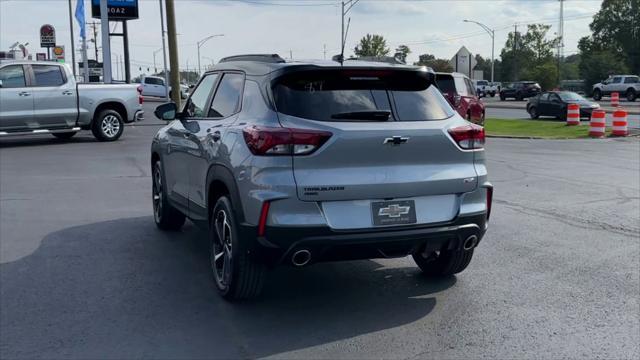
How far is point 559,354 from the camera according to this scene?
14.2 feet

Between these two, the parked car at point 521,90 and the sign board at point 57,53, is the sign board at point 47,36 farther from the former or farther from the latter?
the parked car at point 521,90

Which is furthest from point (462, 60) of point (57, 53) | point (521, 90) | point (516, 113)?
point (521, 90)

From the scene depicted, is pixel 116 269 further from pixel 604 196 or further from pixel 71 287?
pixel 604 196

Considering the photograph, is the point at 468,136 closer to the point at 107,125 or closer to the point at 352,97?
the point at 352,97

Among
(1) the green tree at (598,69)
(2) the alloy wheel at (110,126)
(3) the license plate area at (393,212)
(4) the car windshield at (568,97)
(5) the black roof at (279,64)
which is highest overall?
(1) the green tree at (598,69)

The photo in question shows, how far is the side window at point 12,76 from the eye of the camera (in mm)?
16859

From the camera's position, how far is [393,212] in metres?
4.71

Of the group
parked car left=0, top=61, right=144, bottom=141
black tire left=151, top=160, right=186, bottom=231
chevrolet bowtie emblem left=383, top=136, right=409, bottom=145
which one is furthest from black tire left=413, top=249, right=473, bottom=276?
parked car left=0, top=61, right=144, bottom=141

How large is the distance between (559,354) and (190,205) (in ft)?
11.3

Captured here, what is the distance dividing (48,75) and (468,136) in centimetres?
1497

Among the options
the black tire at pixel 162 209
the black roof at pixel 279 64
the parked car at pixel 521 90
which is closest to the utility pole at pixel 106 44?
the black tire at pixel 162 209

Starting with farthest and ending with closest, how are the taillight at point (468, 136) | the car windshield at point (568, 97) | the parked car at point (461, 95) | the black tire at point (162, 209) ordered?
the car windshield at point (568, 97) → the parked car at point (461, 95) → the black tire at point (162, 209) → the taillight at point (468, 136)

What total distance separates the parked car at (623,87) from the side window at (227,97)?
54430 millimetres

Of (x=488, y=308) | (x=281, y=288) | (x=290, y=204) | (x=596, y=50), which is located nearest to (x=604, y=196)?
(x=488, y=308)
